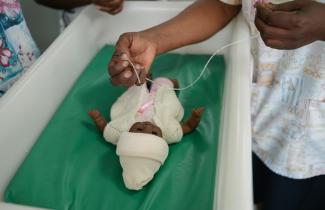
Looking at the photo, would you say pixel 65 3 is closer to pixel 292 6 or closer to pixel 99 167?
pixel 99 167

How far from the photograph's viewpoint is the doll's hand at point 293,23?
493 mm

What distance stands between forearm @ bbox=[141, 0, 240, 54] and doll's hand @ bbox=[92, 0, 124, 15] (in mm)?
210

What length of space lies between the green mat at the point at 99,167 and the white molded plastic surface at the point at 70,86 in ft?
0.09

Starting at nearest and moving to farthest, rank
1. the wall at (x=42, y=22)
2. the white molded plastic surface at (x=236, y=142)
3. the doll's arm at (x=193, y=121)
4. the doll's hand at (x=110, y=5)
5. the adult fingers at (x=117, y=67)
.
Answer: the white molded plastic surface at (x=236, y=142), the adult fingers at (x=117, y=67), the doll's arm at (x=193, y=121), the doll's hand at (x=110, y=5), the wall at (x=42, y=22)

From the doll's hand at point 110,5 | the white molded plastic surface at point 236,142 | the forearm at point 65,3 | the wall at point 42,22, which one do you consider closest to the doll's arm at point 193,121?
the white molded plastic surface at point 236,142

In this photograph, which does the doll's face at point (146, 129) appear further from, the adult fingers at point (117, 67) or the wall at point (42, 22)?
the wall at point (42, 22)

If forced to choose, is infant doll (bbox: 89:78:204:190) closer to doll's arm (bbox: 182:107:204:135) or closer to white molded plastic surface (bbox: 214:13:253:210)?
doll's arm (bbox: 182:107:204:135)

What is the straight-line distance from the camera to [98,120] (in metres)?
0.79

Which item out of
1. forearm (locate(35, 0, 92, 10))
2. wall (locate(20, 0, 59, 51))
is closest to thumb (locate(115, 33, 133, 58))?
forearm (locate(35, 0, 92, 10))

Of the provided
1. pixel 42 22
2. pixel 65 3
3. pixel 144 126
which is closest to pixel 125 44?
pixel 144 126

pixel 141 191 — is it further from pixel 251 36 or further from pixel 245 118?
pixel 251 36

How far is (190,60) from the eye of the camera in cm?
100

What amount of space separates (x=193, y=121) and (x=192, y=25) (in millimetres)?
223

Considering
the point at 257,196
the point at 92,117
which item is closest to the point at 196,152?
the point at 92,117
